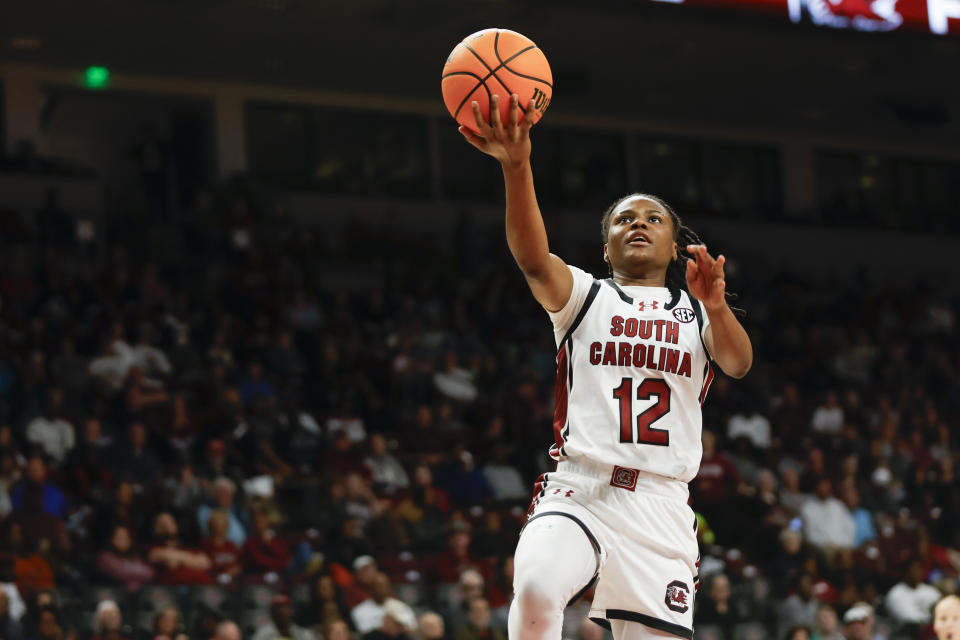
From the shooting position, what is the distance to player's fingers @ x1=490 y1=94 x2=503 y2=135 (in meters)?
4.56

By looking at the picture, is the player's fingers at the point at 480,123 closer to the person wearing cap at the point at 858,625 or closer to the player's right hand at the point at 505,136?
the player's right hand at the point at 505,136

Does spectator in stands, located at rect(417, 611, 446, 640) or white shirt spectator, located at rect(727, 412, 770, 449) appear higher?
white shirt spectator, located at rect(727, 412, 770, 449)

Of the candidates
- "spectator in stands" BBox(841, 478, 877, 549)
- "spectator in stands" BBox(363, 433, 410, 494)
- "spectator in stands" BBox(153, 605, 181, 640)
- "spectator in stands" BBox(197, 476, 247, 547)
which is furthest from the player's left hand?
"spectator in stands" BBox(841, 478, 877, 549)

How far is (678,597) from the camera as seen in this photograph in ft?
16.0

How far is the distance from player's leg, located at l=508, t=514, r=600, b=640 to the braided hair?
102 cm

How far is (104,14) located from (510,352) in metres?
7.00

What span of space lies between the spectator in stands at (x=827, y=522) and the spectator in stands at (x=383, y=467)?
4.48 m

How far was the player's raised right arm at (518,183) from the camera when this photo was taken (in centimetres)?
456

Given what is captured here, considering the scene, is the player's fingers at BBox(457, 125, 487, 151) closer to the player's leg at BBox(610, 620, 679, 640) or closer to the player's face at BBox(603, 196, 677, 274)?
the player's face at BBox(603, 196, 677, 274)

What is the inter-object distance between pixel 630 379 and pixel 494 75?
1.23 metres

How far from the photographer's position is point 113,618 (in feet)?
33.7

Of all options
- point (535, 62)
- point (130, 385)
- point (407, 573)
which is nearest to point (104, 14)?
point (130, 385)

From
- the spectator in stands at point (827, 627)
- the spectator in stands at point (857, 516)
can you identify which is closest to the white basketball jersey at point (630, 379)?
the spectator in stands at point (827, 627)

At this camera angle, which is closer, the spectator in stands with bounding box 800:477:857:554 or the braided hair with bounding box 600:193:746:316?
the braided hair with bounding box 600:193:746:316
